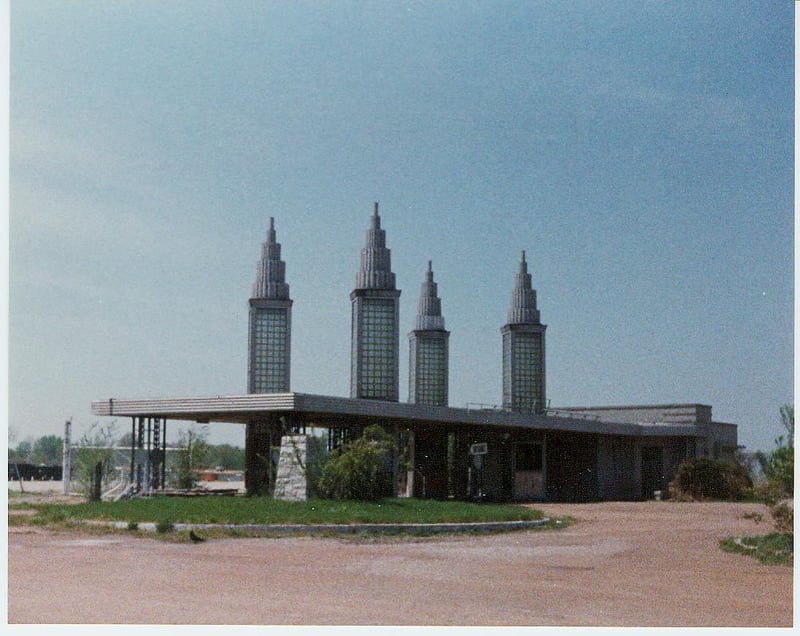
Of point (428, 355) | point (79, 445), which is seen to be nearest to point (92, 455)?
point (79, 445)

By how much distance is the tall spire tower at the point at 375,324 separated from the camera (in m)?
33.1

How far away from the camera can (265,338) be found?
3328 cm

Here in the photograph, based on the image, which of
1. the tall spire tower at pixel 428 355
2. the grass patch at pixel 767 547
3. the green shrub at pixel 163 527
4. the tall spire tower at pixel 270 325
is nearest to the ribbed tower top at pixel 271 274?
the tall spire tower at pixel 270 325

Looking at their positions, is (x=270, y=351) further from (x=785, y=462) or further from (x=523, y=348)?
(x=785, y=462)

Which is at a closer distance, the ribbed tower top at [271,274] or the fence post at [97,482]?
the fence post at [97,482]

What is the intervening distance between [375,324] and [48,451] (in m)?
36.5

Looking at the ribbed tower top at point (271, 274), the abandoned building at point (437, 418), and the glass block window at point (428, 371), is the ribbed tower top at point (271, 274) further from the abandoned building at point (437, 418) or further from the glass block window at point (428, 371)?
the glass block window at point (428, 371)

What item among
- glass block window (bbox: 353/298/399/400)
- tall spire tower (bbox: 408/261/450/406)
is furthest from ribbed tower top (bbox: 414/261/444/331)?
glass block window (bbox: 353/298/399/400)

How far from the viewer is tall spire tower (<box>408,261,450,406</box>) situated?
132ft

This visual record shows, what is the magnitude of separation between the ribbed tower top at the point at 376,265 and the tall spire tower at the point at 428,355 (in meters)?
7.37

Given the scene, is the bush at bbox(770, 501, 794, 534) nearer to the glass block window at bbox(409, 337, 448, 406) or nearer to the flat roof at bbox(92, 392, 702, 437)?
the flat roof at bbox(92, 392, 702, 437)

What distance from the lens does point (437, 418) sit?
2672 cm

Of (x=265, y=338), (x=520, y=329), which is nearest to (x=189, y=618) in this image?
(x=265, y=338)

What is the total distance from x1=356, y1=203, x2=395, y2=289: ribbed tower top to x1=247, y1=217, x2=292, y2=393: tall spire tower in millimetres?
2468
